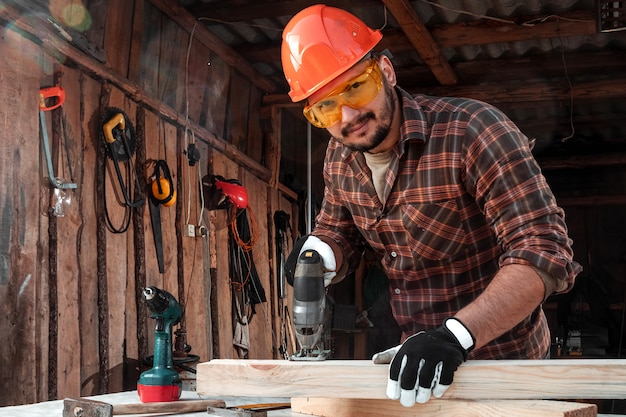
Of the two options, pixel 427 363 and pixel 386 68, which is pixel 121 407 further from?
pixel 386 68

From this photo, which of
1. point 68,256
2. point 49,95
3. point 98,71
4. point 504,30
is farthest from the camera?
point 504,30

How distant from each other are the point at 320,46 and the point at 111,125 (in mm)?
2986

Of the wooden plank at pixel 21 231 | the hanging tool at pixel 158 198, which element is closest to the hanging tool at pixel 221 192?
the hanging tool at pixel 158 198

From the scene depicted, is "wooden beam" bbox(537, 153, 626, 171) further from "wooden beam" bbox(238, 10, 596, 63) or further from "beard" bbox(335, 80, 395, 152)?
"beard" bbox(335, 80, 395, 152)

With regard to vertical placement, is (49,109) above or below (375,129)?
above

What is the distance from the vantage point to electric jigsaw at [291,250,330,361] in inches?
95.1

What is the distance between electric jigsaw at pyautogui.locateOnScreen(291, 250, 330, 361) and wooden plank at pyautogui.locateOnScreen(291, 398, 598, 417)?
162mm

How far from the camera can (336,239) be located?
2969mm

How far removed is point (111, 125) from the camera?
5227mm

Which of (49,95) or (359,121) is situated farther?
(49,95)

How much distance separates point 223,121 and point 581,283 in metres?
6.33

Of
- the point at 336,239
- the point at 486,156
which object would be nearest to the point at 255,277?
the point at 336,239

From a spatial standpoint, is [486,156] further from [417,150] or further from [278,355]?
[278,355]

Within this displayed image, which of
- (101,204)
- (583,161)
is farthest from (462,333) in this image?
(583,161)
